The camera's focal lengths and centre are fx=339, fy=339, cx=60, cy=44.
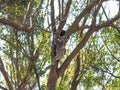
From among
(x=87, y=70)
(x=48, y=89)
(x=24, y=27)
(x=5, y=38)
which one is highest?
(x=5, y=38)

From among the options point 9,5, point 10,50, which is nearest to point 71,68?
point 10,50

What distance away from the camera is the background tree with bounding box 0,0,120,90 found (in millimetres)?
7859

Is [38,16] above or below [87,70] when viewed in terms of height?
above

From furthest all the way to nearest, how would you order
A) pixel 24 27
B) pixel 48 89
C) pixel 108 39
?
pixel 108 39 → pixel 48 89 → pixel 24 27

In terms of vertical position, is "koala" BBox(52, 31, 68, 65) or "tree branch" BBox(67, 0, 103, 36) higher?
"tree branch" BBox(67, 0, 103, 36)

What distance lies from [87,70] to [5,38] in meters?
3.03

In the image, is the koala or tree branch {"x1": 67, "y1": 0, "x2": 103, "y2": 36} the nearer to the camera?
the koala

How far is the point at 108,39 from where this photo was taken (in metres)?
10.9

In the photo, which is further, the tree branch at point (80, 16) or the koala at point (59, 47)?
the tree branch at point (80, 16)

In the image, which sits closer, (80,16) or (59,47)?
(59,47)

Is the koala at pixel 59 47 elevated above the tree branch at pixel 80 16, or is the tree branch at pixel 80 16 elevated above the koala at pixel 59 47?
the tree branch at pixel 80 16

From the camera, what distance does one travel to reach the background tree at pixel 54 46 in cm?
786

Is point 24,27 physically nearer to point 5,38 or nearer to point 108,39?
point 5,38

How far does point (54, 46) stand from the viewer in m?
7.79
